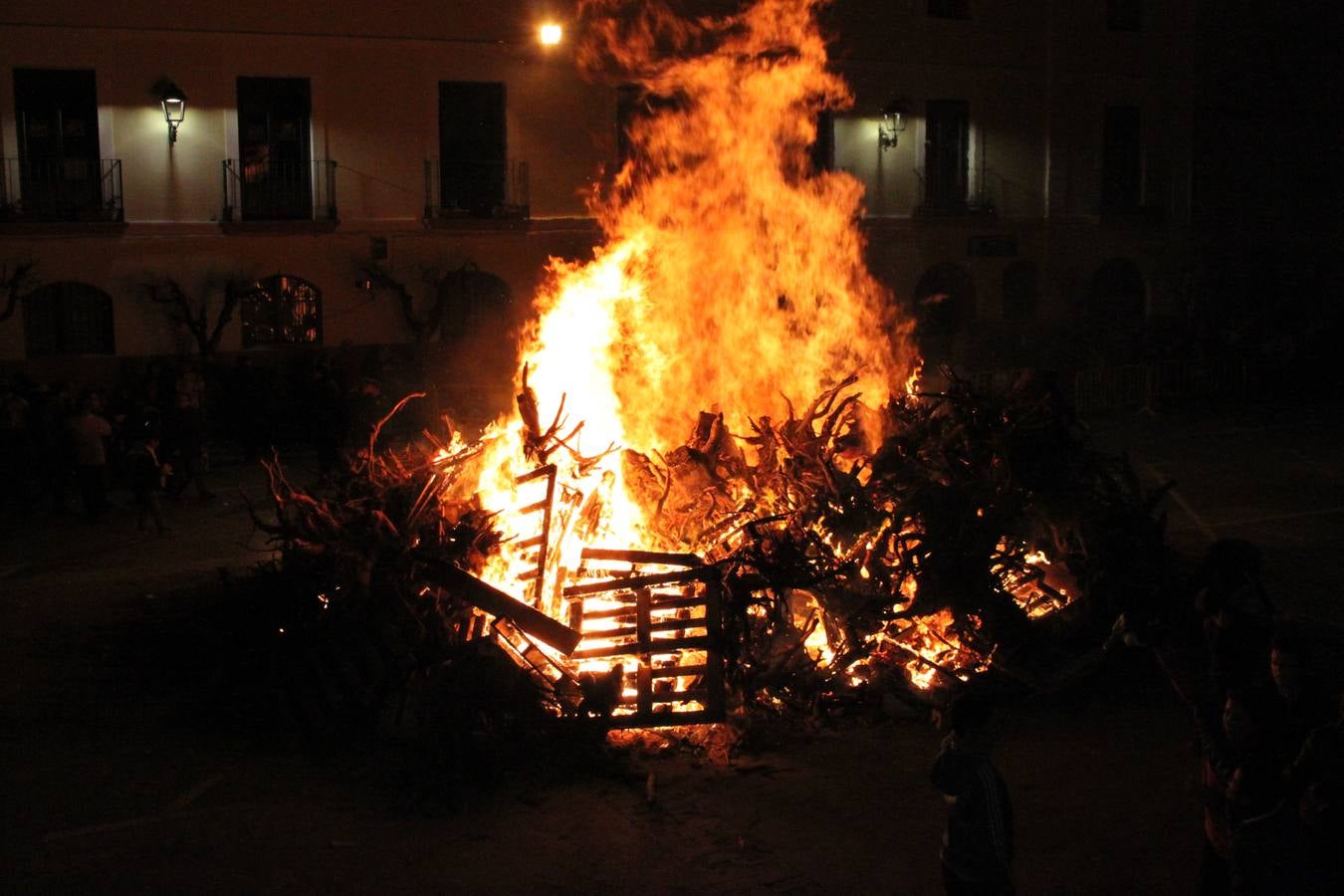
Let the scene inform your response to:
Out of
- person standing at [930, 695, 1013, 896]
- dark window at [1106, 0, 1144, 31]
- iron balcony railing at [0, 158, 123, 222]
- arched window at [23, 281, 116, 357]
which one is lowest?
person standing at [930, 695, 1013, 896]

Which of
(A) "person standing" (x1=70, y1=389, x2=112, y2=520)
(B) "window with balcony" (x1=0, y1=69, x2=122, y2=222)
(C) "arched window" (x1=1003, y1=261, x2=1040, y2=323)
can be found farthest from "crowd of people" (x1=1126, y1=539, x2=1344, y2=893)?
(C) "arched window" (x1=1003, y1=261, x2=1040, y2=323)

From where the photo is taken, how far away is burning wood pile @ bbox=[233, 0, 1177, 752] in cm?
797

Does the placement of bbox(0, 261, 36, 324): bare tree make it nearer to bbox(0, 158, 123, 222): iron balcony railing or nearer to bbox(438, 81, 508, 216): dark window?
bbox(0, 158, 123, 222): iron balcony railing

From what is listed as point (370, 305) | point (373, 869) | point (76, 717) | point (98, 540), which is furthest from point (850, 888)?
point (370, 305)

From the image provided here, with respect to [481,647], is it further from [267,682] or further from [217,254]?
[217,254]

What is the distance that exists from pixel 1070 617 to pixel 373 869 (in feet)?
15.4

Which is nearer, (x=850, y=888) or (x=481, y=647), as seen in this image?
(x=850, y=888)

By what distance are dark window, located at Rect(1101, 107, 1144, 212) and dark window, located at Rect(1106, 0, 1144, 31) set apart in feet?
5.72

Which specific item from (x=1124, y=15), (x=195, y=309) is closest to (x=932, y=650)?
(x=195, y=309)

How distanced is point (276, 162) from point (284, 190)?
0.48 metres

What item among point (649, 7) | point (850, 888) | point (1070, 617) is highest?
point (649, 7)

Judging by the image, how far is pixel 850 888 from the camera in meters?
6.02

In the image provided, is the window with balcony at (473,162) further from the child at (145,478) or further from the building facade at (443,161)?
the child at (145,478)

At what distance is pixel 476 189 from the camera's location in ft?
78.7
